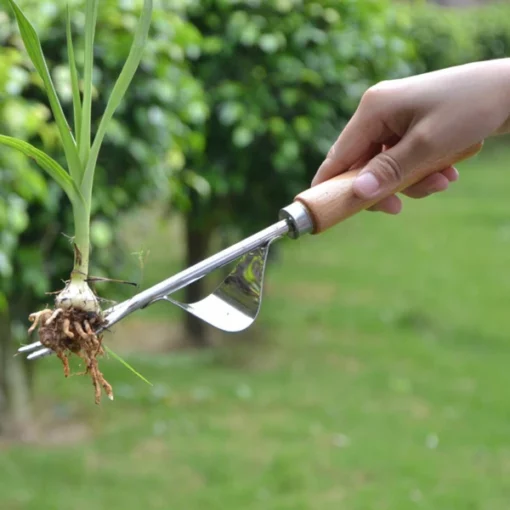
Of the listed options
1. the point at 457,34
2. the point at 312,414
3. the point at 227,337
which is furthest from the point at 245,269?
the point at 457,34

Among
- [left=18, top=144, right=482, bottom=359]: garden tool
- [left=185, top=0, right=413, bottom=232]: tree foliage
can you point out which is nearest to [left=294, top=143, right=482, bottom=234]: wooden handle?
[left=18, top=144, right=482, bottom=359]: garden tool

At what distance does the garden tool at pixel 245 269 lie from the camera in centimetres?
127

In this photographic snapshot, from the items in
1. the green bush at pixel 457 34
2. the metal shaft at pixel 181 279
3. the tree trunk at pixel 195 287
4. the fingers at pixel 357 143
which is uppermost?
the metal shaft at pixel 181 279

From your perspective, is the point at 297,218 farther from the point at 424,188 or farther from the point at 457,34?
the point at 457,34

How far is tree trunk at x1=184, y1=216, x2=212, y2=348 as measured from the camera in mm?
5340

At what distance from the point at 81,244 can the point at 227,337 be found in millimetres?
4458

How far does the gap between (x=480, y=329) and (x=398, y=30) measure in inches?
80.7

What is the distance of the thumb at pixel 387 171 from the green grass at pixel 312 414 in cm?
216

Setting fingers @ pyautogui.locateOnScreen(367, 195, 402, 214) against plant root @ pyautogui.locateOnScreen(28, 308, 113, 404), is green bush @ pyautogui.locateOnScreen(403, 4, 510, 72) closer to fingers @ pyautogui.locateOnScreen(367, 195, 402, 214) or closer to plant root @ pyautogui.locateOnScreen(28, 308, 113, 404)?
fingers @ pyautogui.locateOnScreen(367, 195, 402, 214)

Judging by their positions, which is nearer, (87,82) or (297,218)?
(87,82)

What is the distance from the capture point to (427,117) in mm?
1539

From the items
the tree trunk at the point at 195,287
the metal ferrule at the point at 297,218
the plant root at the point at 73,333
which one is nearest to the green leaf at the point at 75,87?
the plant root at the point at 73,333

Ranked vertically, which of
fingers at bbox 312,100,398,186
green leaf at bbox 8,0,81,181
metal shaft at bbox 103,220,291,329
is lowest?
fingers at bbox 312,100,398,186

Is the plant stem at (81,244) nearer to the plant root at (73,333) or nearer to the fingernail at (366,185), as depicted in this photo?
the plant root at (73,333)
